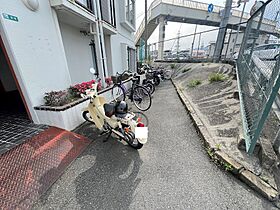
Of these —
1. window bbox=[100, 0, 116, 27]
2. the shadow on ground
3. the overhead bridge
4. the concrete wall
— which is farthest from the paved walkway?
the overhead bridge

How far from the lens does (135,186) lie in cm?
201

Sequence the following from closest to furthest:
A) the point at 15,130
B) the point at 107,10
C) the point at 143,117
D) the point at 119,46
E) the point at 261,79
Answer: the point at 261,79, the point at 15,130, the point at 143,117, the point at 107,10, the point at 119,46

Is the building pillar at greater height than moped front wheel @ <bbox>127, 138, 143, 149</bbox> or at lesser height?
greater

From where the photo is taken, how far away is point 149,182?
6.80 feet

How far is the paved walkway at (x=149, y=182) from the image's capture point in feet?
5.81

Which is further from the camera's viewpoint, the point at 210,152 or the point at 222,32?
the point at 222,32

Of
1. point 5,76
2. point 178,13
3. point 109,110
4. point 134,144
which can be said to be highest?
point 178,13

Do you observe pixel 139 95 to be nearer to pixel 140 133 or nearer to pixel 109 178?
pixel 140 133

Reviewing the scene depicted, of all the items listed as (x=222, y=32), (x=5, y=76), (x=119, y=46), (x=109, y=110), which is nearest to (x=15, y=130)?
(x=109, y=110)

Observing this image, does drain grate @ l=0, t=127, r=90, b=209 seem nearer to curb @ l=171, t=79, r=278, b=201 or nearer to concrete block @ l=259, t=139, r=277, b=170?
curb @ l=171, t=79, r=278, b=201

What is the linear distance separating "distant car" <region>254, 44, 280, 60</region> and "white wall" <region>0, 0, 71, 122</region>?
16.4ft

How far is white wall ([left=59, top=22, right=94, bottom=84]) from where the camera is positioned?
483 centimetres

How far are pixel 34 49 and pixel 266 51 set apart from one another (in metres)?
5.42

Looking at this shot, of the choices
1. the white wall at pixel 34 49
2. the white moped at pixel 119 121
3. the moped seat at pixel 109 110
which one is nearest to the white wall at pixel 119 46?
the white wall at pixel 34 49
